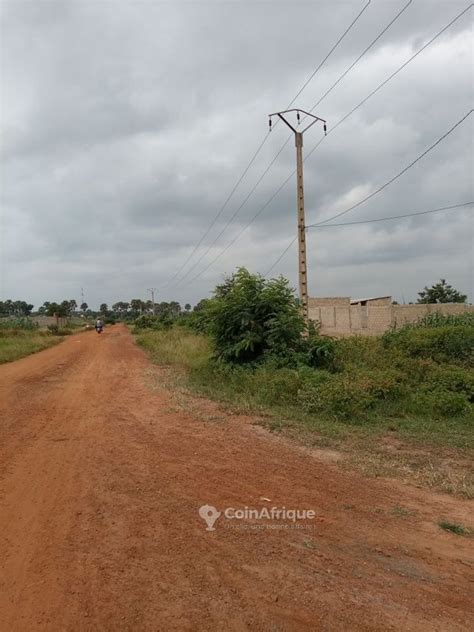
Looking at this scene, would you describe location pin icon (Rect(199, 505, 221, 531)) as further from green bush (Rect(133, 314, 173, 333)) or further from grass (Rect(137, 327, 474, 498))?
green bush (Rect(133, 314, 173, 333))

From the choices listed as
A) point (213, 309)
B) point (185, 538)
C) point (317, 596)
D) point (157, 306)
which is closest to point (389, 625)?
point (317, 596)

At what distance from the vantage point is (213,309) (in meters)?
13.4

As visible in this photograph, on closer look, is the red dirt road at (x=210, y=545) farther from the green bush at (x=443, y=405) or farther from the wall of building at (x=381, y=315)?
the wall of building at (x=381, y=315)

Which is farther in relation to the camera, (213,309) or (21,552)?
(213,309)

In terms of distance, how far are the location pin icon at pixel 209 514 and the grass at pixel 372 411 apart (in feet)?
6.93

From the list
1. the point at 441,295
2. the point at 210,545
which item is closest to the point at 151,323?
the point at 441,295

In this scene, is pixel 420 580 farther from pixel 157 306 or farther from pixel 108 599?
pixel 157 306

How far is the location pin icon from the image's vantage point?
4.12 metres

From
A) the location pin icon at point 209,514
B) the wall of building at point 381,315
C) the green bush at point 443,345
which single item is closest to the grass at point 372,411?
the green bush at point 443,345

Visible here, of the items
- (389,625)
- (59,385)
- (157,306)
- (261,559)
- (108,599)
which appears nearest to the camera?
(389,625)

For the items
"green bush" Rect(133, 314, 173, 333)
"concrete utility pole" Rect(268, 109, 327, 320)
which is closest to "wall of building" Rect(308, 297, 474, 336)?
"concrete utility pole" Rect(268, 109, 327, 320)

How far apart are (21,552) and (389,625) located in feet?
8.59

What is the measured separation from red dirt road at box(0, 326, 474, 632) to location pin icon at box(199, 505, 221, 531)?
0.07 metres

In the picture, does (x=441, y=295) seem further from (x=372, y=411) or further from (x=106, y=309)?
(x=106, y=309)
